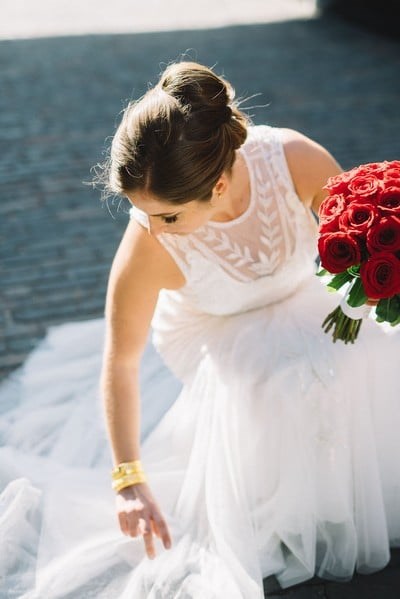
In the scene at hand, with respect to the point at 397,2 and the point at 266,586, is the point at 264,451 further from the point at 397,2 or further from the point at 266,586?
the point at 397,2

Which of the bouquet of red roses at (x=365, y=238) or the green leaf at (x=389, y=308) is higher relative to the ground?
the bouquet of red roses at (x=365, y=238)

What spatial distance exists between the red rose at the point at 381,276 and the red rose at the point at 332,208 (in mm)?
154

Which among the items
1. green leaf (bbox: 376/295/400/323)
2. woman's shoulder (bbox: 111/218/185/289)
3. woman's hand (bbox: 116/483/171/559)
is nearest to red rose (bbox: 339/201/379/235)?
green leaf (bbox: 376/295/400/323)

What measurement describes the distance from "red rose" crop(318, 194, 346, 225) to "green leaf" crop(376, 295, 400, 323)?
0.25 meters

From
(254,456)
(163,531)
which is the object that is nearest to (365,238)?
(254,456)

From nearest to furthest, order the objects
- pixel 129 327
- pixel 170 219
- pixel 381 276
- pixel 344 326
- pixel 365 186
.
→ pixel 381 276
pixel 365 186
pixel 170 219
pixel 344 326
pixel 129 327

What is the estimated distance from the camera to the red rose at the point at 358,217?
192cm

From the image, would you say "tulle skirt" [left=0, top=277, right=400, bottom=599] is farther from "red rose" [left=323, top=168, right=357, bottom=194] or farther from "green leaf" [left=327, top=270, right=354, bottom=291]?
"red rose" [left=323, top=168, right=357, bottom=194]

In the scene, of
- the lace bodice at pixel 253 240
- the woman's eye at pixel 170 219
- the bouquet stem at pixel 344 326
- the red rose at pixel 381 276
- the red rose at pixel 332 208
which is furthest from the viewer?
the lace bodice at pixel 253 240

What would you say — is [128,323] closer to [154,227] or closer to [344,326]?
[154,227]

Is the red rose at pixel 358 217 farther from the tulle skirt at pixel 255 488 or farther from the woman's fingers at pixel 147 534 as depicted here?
the woman's fingers at pixel 147 534

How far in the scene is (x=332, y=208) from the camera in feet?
6.66

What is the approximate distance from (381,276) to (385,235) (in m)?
0.10

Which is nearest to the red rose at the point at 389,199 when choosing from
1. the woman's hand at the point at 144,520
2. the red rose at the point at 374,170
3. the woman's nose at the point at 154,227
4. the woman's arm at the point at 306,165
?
the red rose at the point at 374,170
